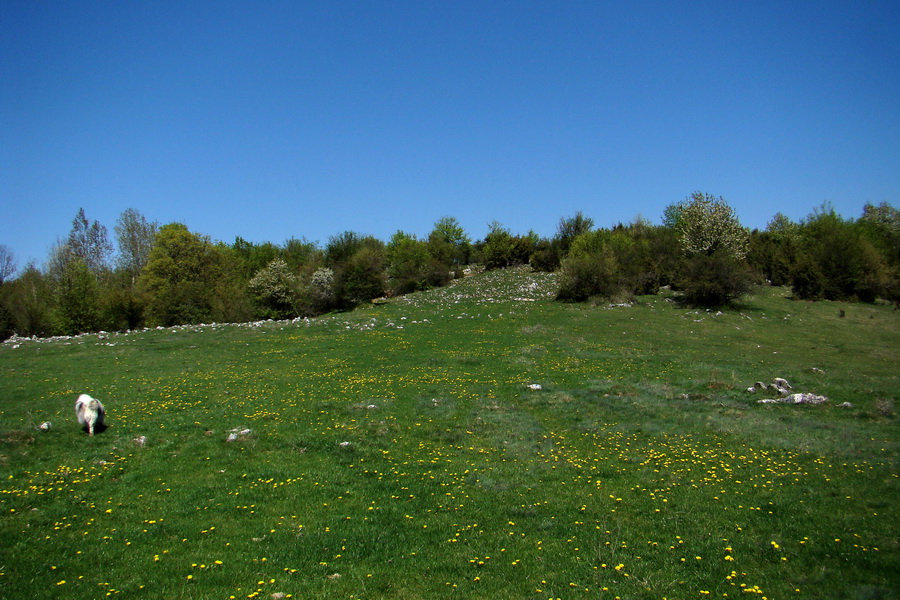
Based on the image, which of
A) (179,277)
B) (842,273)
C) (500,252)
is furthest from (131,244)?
(842,273)

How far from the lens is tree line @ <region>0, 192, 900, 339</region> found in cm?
5032

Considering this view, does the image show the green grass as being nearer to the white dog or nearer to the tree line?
the white dog

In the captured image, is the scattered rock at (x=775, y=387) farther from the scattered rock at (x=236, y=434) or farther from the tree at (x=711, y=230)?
the tree at (x=711, y=230)

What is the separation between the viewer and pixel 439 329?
39062mm

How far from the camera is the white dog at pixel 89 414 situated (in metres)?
15.5

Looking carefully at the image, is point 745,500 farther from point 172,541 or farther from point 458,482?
point 172,541

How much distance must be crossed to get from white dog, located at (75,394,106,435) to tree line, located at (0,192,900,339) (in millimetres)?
40948

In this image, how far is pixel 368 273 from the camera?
6397 centimetres

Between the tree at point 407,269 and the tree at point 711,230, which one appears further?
the tree at point 407,269

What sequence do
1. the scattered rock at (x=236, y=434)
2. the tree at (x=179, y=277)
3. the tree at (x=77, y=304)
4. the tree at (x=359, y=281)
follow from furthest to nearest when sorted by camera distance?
the tree at (x=359, y=281) < the tree at (x=179, y=277) < the tree at (x=77, y=304) < the scattered rock at (x=236, y=434)

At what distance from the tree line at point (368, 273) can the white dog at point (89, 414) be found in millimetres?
40948

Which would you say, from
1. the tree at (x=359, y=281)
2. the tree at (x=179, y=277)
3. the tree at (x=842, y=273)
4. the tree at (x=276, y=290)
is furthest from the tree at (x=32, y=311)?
the tree at (x=842, y=273)

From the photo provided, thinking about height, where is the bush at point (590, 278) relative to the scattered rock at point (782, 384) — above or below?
above

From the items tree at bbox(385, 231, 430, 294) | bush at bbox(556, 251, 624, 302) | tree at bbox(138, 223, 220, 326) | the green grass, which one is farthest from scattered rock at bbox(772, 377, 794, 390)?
tree at bbox(385, 231, 430, 294)
